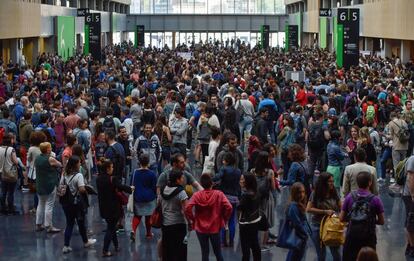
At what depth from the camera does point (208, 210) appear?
9.53m

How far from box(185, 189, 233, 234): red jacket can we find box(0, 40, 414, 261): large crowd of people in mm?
13

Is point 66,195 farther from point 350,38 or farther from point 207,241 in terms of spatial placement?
point 350,38

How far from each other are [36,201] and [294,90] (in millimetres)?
11959

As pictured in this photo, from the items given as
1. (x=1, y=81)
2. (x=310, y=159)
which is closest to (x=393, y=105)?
(x=310, y=159)

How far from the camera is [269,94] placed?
19234mm

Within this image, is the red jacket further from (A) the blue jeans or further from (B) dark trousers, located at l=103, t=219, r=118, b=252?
(A) the blue jeans

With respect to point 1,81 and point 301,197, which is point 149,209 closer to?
point 301,197

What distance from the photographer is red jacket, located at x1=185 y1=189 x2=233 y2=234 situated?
31.1ft

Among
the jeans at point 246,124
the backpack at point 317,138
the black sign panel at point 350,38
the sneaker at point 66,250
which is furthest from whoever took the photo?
the black sign panel at point 350,38

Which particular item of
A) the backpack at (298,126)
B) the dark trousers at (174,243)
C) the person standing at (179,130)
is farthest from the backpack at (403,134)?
the dark trousers at (174,243)

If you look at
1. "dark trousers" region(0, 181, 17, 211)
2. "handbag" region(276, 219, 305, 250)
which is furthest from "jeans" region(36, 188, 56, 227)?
"handbag" region(276, 219, 305, 250)

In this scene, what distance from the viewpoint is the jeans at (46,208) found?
12.3 meters

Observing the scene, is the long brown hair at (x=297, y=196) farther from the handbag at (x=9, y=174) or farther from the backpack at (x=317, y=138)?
the backpack at (x=317, y=138)

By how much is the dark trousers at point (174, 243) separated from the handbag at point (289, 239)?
115cm
